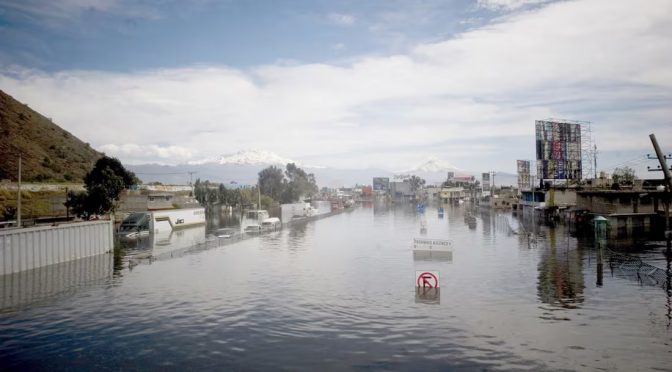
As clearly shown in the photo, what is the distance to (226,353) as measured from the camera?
2503cm

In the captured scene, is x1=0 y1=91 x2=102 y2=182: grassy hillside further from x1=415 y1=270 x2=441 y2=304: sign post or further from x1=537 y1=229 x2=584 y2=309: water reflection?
x1=537 y1=229 x2=584 y2=309: water reflection

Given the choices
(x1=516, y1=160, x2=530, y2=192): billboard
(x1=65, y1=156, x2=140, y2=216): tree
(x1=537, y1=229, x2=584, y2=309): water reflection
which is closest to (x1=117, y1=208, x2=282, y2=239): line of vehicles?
(x1=65, y1=156, x2=140, y2=216): tree

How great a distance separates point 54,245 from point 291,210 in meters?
119

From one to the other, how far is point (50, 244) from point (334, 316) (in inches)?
1475

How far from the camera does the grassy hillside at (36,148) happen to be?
126m

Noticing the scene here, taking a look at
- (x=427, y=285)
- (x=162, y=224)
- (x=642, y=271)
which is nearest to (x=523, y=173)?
(x=162, y=224)

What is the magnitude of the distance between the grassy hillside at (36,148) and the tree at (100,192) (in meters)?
36.5

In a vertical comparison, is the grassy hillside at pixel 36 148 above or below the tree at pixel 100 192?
above

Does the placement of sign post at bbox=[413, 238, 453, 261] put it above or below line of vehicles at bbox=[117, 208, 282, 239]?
below

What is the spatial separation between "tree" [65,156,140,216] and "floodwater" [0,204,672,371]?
38546mm

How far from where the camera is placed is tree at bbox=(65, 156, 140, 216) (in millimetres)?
90188

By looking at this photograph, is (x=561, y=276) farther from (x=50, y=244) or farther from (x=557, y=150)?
(x=557, y=150)

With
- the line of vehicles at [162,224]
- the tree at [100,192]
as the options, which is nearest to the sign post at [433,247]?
the line of vehicles at [162,224]

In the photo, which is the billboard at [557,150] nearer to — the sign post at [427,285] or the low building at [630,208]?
the low building at [630,208]
